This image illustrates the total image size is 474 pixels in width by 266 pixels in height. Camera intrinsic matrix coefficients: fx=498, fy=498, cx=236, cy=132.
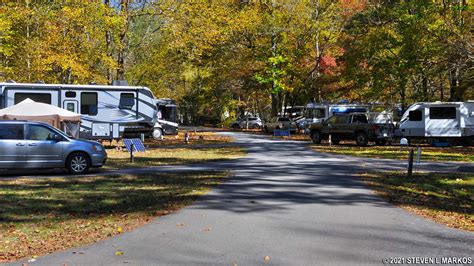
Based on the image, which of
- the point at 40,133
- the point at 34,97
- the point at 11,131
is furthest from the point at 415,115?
the point at 11,131

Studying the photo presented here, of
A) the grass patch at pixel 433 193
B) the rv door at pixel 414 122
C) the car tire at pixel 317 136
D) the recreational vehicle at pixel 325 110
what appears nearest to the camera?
the grass patch at pixel 433 193

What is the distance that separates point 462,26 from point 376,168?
42.7 ft

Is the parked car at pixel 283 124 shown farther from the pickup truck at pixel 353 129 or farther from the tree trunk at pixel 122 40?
the tree trunk at pixel 122 40

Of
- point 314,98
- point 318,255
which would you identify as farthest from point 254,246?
point 314,98

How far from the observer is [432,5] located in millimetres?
25797

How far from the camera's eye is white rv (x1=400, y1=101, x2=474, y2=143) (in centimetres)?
2888

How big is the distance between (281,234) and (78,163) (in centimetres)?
1001

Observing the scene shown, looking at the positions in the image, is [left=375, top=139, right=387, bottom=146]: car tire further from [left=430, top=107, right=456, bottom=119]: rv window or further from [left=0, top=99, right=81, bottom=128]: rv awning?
[left=0, top=99, right=81, bottom=128]: rv awning

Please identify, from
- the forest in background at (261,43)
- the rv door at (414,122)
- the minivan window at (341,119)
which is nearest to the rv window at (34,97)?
the forest in background at (261,43)

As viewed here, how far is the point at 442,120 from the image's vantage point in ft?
95.6

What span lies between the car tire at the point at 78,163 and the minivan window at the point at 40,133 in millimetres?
870

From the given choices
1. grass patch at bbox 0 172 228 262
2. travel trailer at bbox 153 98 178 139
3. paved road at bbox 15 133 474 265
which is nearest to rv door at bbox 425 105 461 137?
travel trailer at bbox 153 98 178 139

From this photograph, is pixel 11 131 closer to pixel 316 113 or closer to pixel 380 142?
pixel 380 142

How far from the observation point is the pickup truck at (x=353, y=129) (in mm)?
28203
